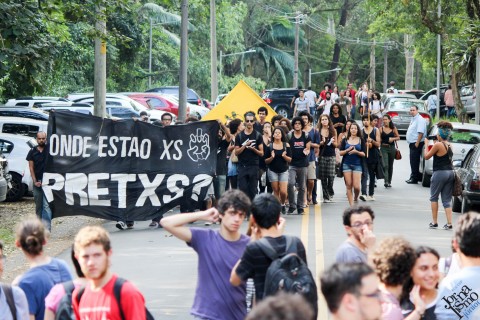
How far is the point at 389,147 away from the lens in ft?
76.0

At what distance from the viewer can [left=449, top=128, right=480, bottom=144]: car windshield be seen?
23.8 meters

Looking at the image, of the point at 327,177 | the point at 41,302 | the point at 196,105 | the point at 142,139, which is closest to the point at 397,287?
the point at 41,302

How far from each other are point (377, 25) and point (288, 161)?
30762 millimetres

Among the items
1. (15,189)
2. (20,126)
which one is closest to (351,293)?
(15,189)

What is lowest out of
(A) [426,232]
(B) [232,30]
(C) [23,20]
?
(A) [426,232]

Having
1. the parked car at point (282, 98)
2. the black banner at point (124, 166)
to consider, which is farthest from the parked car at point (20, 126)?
the parked car at point (282, 98)

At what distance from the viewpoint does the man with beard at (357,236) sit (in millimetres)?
7031

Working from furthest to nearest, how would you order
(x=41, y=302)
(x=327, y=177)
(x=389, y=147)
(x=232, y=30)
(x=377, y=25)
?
(x=232, y=30) < (x=377, y=25) < (x=389, y=147) < (x=327, y=177) < (x=41, y=302)

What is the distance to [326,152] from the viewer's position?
66.9 ft

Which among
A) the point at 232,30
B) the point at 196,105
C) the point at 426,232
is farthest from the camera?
the point at 232,30

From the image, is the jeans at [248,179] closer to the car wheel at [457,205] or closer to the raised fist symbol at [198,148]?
the raised fist symbol at [198,148]

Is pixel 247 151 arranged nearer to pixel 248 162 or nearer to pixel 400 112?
pixel 248 162

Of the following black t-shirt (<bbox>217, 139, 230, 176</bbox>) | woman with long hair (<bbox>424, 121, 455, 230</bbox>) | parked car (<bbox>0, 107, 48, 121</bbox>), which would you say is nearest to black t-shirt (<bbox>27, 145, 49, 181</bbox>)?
black t-shirt (<bbox>217, 139, 230, 176</bbox>)

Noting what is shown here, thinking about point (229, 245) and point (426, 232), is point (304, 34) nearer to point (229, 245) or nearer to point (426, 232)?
point (426, 232)
